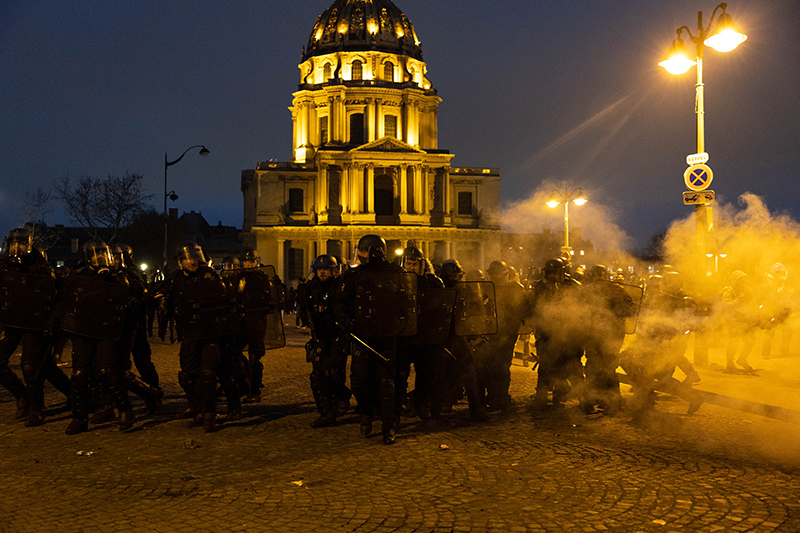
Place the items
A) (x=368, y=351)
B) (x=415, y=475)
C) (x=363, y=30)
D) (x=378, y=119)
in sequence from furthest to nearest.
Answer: (x=363, y=30), (x=378, y=119), (x=368, y=351), (x=415, y=475)

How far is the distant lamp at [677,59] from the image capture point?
1039 centimetres

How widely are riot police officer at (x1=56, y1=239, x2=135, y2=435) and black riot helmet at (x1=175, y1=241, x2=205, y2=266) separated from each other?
708 mm

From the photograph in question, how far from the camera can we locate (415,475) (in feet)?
16.8

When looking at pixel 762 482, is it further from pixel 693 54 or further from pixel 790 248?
pixel 790 248

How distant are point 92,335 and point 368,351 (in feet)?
9.04

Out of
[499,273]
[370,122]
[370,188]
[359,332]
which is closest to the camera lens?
[359,332]

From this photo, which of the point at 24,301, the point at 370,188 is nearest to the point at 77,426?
the point at 24,301

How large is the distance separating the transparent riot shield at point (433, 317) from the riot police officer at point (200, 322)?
1931mm

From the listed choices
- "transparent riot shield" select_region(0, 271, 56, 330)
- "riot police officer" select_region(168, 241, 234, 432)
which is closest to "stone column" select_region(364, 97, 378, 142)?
"transparent riot shield" select_region(0, 271, 56, 330)

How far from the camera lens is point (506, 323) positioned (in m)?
8.00

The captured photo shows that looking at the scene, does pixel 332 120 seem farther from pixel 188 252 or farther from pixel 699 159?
pixel 188 252

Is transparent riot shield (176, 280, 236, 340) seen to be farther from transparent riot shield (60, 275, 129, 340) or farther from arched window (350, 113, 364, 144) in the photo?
arched window (350, 113, 364, 144)

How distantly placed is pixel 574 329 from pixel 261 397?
13.3 feet

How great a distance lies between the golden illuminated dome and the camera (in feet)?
222
